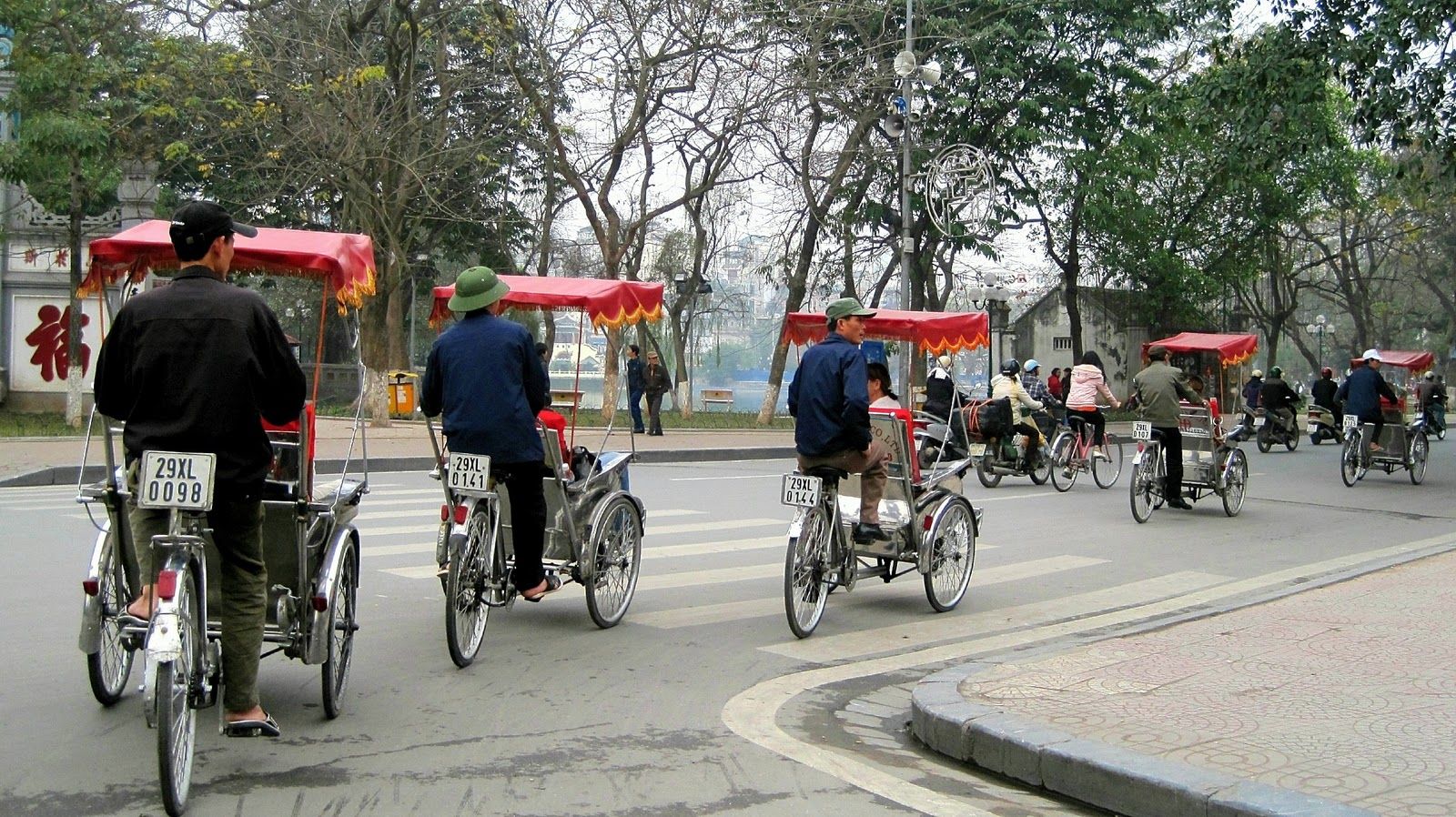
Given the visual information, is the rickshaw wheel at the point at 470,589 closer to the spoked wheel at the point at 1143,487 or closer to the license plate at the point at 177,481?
the license plate at the point at 177,481

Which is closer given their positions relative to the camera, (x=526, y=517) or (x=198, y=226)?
(x=198, y=226)

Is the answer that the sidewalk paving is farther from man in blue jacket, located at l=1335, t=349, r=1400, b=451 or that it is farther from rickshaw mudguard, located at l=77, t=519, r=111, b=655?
man in blue jacket, located at l=1335, t=349, r=1400, b=451

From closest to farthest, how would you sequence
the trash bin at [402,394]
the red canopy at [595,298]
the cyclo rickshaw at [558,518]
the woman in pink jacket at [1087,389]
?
1. the cyclo rickshaw at [558,518]
2. the red canopy at [595,298]
3. the woman in pink jacket at [1087,389]
4. the trash bin at [402,394]

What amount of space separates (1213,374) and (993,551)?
28.0 meters

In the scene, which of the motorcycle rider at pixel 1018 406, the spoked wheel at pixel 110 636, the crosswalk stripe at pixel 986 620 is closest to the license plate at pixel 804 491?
the crosswalk stripe at pixel 986 620

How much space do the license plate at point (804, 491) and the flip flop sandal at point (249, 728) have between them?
3228mm

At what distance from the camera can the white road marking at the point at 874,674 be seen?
502cm

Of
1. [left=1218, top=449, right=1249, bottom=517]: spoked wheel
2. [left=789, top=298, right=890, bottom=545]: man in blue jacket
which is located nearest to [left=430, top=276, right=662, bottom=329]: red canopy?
[left=789, top=298, right=890, bottom=545]: man in blue jacket

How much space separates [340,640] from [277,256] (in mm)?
1804

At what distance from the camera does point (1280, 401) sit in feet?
94.2

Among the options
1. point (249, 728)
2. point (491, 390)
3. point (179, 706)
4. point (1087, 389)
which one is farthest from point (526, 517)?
point (1087, 389)

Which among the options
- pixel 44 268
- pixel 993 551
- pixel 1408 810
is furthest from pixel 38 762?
pixel 44 268

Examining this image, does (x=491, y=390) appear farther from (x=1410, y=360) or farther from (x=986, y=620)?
(x=1410, y=360)

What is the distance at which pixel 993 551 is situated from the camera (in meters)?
11.9
